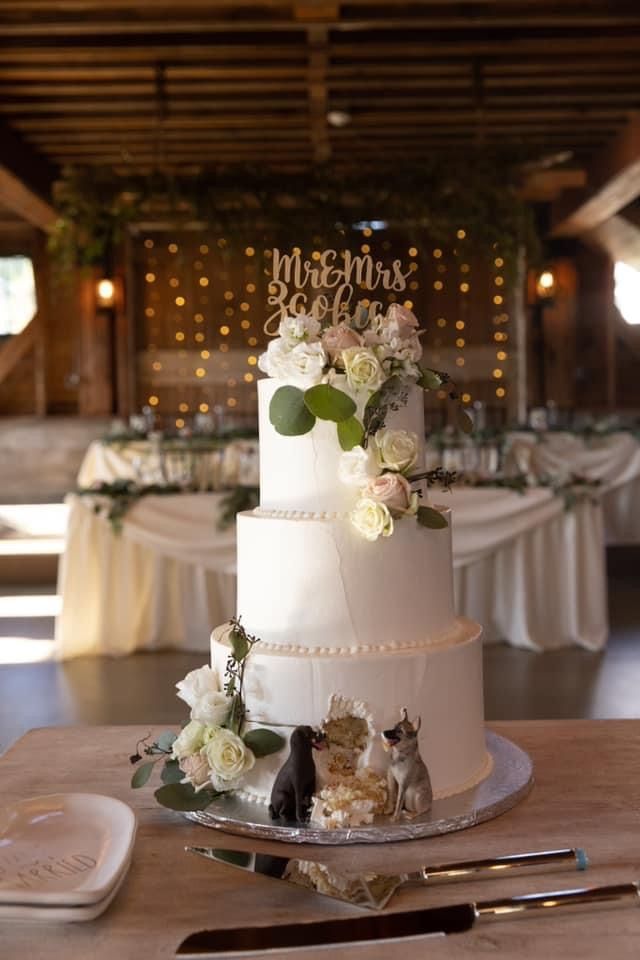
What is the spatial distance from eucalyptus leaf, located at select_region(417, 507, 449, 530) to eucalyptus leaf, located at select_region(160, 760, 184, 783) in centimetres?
60

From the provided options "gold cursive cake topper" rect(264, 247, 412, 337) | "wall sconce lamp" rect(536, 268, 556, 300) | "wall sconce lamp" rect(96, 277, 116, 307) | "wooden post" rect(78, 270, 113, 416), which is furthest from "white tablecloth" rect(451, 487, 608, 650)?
"wooden post" rect(78, 270, 113, 416)

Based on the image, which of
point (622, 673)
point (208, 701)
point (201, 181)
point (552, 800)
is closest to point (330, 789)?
point (208, 701)

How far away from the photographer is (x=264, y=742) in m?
1.69

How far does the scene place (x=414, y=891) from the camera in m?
1.42

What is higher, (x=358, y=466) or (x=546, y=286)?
(x=546, y=286)

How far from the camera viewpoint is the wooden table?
128 cm

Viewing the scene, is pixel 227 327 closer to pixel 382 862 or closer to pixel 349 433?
pixel 349 433

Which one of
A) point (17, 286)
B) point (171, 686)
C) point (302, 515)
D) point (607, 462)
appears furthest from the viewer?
point (17, 286)

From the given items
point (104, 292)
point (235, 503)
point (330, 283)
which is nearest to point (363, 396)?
point (330, 283)

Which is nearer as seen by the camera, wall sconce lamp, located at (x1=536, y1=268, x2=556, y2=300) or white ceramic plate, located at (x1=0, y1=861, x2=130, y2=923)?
white ceramic plate, located at (x1=0, y1=861, x2=130, y2=923)

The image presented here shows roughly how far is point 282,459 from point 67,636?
Result: 3842 mm

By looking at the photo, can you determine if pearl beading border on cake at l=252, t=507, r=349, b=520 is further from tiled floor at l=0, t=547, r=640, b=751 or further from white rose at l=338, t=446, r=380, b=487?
tiled floor at l=0, t=547, r=640, b=751

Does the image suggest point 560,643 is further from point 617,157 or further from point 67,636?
point 617,157

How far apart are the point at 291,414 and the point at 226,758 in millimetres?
596
